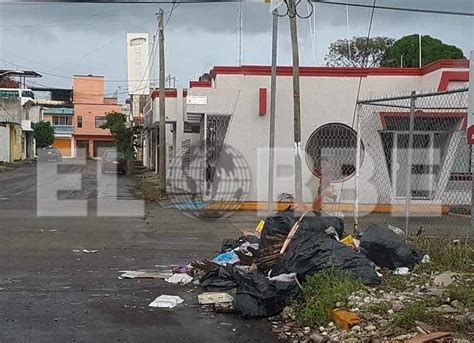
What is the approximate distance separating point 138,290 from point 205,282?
89cm

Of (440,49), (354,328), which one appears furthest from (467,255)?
(440,49)

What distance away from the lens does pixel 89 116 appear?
81.3 meters

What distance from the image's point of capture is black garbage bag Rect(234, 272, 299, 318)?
7109 mm

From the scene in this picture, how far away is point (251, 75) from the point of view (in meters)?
18.8

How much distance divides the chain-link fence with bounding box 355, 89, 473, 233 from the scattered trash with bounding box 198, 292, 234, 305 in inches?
183

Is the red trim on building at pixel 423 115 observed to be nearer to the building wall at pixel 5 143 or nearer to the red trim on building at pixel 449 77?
the red trim on building at pixel 449 77

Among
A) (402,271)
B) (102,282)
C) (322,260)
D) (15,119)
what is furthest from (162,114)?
(15,119)

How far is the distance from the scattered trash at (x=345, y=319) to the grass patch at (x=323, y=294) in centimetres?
13

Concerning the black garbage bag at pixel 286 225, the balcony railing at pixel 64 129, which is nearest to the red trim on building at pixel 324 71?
the black garbage bag at pixel 286 225

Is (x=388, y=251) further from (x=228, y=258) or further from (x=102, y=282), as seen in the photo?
(x=102, y=282)

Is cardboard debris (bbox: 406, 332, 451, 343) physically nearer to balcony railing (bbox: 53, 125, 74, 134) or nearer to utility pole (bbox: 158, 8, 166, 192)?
utility pole (bbox: 158, 8, 166, 192)

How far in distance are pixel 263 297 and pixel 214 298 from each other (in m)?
0.76

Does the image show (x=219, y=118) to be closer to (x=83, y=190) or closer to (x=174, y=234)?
(x=174, y=234)

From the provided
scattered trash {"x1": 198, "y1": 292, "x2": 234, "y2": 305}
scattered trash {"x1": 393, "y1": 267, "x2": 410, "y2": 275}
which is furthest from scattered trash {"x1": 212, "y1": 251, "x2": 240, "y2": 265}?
scattered trash {"x1": 393, "y1": 267, "x2": 410, "y2": 275}
